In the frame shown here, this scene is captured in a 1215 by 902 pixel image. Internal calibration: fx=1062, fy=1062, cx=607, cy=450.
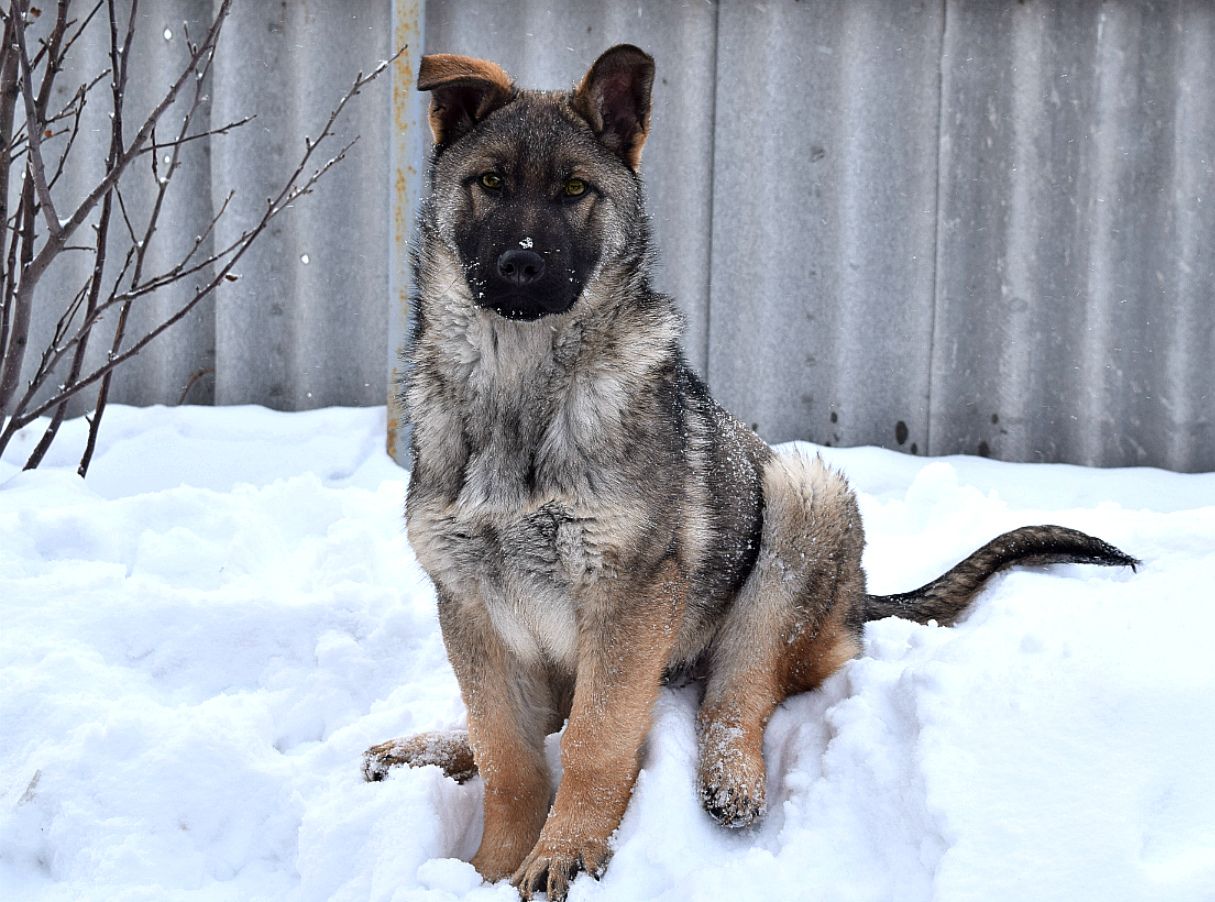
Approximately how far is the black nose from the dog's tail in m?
1.66

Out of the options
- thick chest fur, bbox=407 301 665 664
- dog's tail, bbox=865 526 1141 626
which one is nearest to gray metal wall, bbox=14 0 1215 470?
dog's tail, bbox=865 526 1141 626

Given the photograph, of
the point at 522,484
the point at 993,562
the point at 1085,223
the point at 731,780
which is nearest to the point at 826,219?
the point at 1085,223

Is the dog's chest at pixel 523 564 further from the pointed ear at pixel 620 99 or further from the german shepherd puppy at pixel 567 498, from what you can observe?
the pointed ear at pixel 620 99

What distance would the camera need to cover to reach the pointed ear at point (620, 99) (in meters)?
2.80

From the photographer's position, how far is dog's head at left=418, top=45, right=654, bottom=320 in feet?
8.34

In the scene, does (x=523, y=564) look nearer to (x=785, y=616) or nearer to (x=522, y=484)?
(x=522, y=484)

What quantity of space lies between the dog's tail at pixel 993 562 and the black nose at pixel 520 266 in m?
1.66

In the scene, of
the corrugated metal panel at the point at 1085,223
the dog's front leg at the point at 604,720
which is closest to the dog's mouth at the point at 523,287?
the dog's front leg at the point at 604,720

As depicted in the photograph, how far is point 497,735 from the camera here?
106 inches

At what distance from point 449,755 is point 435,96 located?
183 cm

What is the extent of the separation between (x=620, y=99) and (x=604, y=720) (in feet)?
Result: 5.35

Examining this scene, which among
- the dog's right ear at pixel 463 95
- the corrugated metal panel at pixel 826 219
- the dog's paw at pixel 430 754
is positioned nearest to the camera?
the dog's right ear at pixel 463 95

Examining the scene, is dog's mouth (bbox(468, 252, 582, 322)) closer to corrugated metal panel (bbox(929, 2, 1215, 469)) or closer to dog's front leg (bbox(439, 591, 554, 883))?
dog's front leg (bbox(439, 591, 554, 883))

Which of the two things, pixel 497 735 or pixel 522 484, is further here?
pixel 497 735
